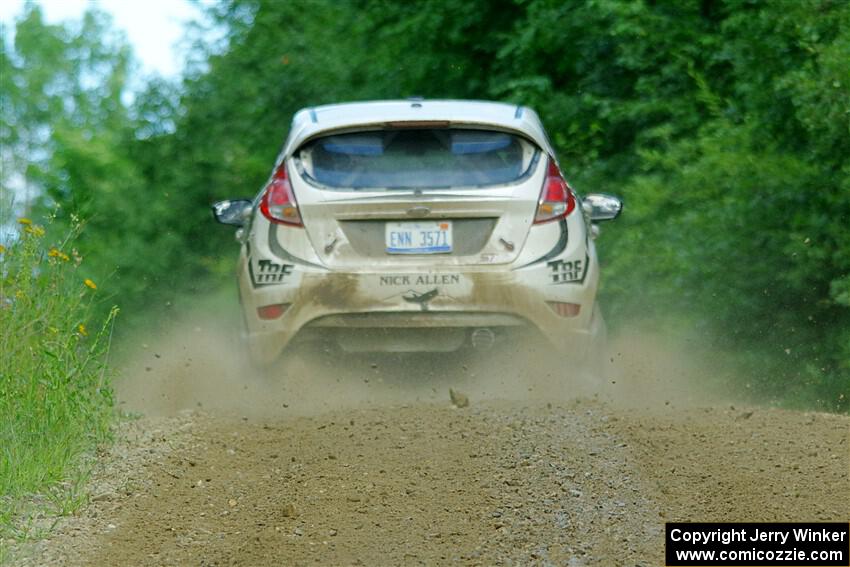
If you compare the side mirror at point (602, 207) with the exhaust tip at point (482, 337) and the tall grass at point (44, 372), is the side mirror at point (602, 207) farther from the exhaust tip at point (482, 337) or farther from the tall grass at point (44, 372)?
the tall grass at point (44, 372)

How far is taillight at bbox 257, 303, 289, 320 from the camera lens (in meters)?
9.38

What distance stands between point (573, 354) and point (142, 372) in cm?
380

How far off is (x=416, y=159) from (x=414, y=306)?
0.90 m

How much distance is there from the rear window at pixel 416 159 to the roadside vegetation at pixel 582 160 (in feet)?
4.82

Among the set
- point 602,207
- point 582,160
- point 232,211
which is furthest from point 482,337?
point 582,160

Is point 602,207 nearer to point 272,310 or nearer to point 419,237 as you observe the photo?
point 419,237

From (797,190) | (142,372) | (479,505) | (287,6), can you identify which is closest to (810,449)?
(479,505)

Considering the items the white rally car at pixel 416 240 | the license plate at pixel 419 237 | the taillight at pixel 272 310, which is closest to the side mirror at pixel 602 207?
the white rally car at pixel 416 240

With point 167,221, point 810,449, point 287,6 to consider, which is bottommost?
point 167,221

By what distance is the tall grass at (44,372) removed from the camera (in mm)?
7387

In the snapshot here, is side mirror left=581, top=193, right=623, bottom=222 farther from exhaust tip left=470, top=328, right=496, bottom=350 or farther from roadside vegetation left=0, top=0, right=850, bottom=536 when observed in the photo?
roadside vegetation left=0, top=0, right=850, bottom=536

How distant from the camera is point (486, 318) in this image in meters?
9.28

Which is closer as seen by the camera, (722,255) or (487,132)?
(487,132)

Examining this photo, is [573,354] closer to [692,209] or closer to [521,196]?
[521,196]
